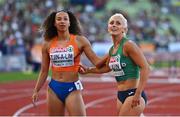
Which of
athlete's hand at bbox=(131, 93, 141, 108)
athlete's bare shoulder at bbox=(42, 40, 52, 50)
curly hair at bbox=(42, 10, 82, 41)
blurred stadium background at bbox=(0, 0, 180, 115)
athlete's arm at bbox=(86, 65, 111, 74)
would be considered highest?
curly hair at bbox=(42, 10, 82, 41)

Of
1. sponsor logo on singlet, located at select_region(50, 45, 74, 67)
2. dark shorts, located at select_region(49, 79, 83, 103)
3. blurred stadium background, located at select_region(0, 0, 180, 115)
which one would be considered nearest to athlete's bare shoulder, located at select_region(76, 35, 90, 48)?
sponsor logo on singlet, located at select_region(50, 45, 74, 67)

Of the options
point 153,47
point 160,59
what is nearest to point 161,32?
point 153,47

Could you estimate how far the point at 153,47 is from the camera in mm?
32062

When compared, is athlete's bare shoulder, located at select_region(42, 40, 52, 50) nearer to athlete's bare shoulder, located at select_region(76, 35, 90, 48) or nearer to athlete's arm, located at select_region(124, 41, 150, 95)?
athlete's bare shoulder, located at select_region(76, 35, 90, 48)

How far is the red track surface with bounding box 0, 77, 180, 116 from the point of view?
14.5 metres

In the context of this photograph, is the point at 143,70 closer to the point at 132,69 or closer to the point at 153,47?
the point at 132,69

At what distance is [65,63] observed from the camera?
774 cm

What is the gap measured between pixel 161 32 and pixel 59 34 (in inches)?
1100

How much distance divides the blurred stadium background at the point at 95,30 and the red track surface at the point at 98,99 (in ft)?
10.3

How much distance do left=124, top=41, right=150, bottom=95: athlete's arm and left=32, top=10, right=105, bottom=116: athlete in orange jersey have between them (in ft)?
2.10

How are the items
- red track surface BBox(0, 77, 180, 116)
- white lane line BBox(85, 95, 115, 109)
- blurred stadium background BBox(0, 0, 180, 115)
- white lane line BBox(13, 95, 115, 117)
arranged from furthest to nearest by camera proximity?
blurred stadium background BBox(0, 0, 180, 115)
white lane line BBox(85, 95, 115, 109)
red track surface BBox(0, 77, 180, 116)
white lane line BBox(13, 95, 115, 117)

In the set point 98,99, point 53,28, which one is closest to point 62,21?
point 53,28

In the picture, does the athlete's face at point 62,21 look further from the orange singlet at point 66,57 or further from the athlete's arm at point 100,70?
the athlete's arm at point 100,70

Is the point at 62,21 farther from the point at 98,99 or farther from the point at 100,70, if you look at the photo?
the point at 98,99
